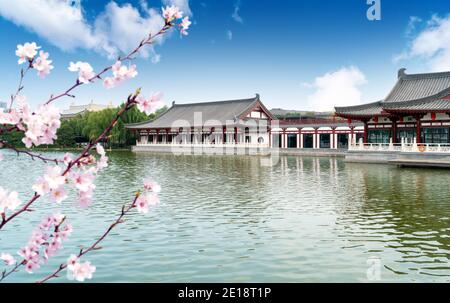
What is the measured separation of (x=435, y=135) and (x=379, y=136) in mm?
5109

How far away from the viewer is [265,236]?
9758 millimetres

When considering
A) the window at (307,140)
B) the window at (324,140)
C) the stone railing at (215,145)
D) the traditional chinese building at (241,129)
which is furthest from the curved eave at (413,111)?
the stone railing at (215,145)

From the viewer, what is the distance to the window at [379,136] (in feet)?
119

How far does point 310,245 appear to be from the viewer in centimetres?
903

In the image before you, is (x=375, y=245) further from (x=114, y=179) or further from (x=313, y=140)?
(x=313, y=140)

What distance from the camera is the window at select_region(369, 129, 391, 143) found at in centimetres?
3622

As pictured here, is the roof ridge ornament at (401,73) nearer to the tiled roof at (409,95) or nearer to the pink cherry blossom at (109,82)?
the tiled roof at (409,95)

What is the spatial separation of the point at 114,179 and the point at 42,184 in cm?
1962

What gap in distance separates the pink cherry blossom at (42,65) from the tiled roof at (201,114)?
165 feet

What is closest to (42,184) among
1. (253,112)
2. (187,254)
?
(187,254)

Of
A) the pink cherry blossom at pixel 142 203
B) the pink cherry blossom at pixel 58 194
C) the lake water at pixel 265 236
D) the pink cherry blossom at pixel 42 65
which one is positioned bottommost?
the lake water at pixel 265 236

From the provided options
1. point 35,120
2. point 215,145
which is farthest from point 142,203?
point 215,145

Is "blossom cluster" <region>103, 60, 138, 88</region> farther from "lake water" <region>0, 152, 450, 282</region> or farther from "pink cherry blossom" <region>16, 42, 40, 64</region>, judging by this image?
"lake water" <region>0, 152, 450, 282</region>

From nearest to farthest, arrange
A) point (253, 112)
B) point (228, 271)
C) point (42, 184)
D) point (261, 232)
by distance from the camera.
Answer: point (42, 184) → point (228, 271) → point (261, 232) → point (253, 112)
